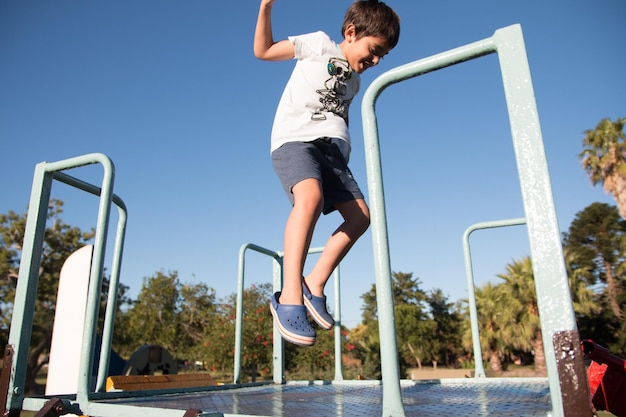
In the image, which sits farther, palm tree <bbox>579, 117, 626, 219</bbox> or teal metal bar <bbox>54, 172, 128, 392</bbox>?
palm tree <bbox>579, 117, 626, 219</bbox>

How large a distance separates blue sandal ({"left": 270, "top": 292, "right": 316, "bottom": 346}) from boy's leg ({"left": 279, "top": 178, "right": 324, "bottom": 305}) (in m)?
0.03

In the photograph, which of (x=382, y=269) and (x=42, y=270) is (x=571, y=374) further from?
(x=42, y=270)

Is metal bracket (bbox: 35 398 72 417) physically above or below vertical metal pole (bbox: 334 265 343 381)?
below

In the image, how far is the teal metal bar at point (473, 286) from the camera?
2.66 meters

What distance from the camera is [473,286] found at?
2.69 metres

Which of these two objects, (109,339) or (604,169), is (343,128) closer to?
(109,339)

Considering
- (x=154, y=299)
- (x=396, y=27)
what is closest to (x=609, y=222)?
(x=154, y=299)

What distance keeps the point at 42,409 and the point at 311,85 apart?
1.36 meters

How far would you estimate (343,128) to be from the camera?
166 centimetres

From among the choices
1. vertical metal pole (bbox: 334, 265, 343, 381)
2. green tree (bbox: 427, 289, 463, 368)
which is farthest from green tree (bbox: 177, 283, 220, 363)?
vertical metal pole (bbox: 334, 265, 343, 381)

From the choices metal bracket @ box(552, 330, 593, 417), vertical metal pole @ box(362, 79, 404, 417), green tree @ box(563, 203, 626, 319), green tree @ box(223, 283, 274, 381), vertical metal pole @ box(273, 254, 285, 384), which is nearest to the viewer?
metal bracket @ box(552, 330, 593, 417)

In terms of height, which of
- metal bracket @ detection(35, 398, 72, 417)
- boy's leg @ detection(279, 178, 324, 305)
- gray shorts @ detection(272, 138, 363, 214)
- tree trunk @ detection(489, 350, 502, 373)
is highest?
gray shorts @ detection(272, 138, 363, 214)

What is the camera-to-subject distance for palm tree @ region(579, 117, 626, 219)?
1703cm

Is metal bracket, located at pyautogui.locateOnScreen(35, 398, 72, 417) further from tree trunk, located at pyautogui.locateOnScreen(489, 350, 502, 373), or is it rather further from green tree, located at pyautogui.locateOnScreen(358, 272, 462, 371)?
green tree, located at pyautogui.locateOnScreen(358, 272, 462, 371)
